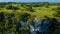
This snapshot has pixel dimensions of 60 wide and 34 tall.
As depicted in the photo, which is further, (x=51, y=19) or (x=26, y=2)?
(x=26, y=2)

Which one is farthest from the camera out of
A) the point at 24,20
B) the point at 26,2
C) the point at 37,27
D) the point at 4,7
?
the point at 26,2

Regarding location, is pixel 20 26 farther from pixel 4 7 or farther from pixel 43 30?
pixel 4 7

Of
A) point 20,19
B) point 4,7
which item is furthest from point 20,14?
point 4,7

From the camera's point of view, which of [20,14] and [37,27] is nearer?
[37,27]

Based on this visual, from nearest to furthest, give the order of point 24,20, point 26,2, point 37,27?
1. point 37,27
2. point 24,20
3. point 26,2

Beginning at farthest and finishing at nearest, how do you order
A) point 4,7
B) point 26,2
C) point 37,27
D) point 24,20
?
1. point 26,2
2. point 4,7
3. point 24,20
4. point 37,27

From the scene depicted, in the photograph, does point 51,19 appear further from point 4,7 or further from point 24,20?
point 4,7

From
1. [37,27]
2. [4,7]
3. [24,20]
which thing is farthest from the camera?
[4,7]

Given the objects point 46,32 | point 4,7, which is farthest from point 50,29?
point 4,7
